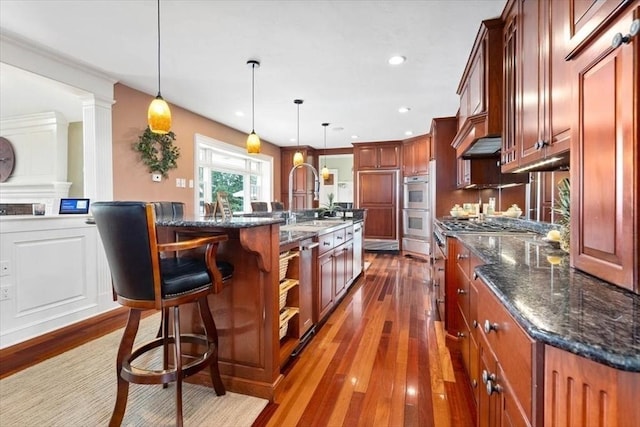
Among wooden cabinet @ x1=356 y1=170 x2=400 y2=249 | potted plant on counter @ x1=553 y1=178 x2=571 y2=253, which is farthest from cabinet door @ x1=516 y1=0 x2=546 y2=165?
wooden cabinet @ x1=356 y1=170 x2=400 y2=249

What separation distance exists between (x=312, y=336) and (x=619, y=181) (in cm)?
224

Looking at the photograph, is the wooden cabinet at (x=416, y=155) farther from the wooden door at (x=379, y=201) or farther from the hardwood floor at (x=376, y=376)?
the hardwood floor at (x=376, y=376)

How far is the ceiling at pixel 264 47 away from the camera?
217cm

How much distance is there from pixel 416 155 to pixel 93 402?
6.08m

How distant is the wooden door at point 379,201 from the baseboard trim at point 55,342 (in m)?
4.83

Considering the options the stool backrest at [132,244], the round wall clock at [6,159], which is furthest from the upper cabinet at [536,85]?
the round wall clock at [6,159]

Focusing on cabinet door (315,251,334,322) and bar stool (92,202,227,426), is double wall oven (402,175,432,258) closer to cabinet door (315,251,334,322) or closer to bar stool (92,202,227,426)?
cabinet door (315,251,334,322)

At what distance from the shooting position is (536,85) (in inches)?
63.9

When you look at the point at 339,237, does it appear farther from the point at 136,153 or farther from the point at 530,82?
the point at 136,153

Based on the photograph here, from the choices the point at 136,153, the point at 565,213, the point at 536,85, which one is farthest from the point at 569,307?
the point at 136,153

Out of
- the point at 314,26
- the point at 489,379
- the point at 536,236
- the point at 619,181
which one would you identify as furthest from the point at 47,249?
the point at 536,236

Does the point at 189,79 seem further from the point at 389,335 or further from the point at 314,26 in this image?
the point at 389,335

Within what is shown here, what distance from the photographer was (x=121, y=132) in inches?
137

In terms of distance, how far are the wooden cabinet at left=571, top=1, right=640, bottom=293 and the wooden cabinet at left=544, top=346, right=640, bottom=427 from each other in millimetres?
419
